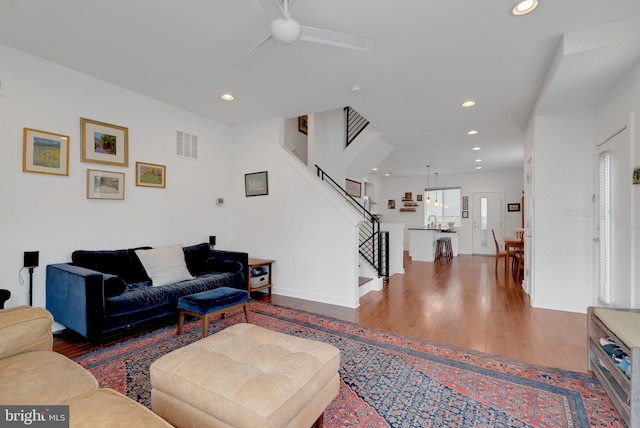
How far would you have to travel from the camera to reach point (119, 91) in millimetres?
3508

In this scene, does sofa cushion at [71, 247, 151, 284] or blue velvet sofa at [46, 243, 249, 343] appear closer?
blue velvet sofa at [46, 243, 249, 343]

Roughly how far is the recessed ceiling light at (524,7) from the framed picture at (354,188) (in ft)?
16.0

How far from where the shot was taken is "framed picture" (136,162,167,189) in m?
3.72

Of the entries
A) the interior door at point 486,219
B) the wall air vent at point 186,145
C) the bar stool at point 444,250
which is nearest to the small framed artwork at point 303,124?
the wall air vent at point 186,145

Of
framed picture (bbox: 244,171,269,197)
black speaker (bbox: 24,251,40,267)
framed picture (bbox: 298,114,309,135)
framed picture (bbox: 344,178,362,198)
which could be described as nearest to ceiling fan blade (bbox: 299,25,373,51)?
framed picture (bbox: 244,171,269,197)

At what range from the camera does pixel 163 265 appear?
3354 millimetres

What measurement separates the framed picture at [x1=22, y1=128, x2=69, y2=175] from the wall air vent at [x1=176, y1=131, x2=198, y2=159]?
1314 millimetres

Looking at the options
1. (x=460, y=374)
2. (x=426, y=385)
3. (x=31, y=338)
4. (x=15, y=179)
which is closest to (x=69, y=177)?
(x=15, y=179)

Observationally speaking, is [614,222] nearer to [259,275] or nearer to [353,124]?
[259,275]

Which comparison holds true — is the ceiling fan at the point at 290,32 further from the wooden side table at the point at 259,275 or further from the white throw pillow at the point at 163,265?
the wooden side table at the point at 259,275

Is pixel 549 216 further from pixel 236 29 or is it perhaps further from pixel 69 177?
pixel 69 177

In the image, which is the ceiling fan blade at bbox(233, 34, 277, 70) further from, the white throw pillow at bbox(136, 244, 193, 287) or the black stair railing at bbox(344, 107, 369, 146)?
the black stair railing at bbox(344, 107, 369, 146)

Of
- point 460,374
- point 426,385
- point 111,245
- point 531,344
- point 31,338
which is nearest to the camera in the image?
point 31,338

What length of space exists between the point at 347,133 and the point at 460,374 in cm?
476
